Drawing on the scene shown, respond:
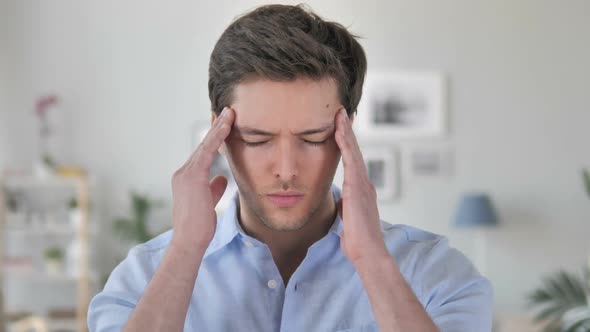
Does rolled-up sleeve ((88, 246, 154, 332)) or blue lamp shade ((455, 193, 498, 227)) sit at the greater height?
rolled-up sleeve ((88, 246, 154, 332))

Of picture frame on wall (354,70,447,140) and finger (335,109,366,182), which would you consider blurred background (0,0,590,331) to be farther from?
finger (335,109,366,182)

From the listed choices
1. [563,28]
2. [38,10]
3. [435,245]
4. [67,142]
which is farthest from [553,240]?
[435,245]

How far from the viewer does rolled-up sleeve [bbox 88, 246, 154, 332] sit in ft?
4.83

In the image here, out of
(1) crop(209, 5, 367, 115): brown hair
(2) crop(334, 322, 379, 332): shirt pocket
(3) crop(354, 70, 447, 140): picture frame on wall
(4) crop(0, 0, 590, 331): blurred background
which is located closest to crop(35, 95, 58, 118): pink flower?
(4) crop(0, 0, 590, 331): blurred background

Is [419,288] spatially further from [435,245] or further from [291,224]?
[291,224]

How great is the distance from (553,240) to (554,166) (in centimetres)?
55

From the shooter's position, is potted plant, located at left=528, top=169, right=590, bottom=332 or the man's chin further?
potted plant, located at left=528, top=169, right=590, bottom=332

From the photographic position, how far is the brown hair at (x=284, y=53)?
149 centimetres

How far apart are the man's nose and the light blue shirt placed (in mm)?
136

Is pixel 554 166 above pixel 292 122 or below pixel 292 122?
below

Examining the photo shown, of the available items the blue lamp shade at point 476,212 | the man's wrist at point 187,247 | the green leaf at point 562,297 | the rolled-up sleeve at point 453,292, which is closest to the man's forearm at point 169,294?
the man's wrist at point 187,247

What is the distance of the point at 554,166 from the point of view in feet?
22.0

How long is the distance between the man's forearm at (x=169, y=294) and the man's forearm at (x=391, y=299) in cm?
26

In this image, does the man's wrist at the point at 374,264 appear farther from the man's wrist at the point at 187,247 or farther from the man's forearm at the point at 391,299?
the man's wrist at the point at 187,247
